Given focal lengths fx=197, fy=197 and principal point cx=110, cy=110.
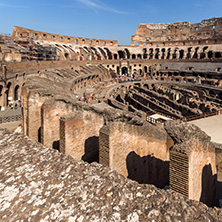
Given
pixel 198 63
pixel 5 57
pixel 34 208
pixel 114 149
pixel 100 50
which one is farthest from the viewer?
pixel 100 50

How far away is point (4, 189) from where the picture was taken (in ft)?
8.80

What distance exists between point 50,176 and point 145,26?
6863cm

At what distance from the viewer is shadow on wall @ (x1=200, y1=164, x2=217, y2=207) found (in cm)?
593

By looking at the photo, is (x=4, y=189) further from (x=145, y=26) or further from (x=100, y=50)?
(x=145, y=26)

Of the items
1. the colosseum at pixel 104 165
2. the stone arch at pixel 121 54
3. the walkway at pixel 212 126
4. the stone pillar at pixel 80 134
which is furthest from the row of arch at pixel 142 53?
the stone pillar at pixel 80 134

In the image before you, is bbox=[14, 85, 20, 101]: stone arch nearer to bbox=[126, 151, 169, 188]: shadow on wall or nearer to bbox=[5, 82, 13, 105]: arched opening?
bbox=[5, 82, 13, 105]: arched opening

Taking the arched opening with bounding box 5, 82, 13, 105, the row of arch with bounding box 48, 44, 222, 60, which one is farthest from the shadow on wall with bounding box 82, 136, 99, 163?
the row of arch with bounding box 48, 44, 222, 60

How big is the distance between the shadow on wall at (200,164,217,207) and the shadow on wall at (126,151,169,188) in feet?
6.15

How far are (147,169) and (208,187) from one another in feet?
6.79

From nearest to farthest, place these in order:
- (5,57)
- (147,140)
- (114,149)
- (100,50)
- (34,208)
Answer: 1. (34,208)
2. (114,149)
3. (147,140)
4. (5,57)
5. (100,50)

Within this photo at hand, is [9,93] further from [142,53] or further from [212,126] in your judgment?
[142,53]

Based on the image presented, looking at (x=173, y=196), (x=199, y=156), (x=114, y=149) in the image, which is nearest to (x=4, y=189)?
(x=173, y=196)

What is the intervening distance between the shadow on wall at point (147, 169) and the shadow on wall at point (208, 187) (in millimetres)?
1873

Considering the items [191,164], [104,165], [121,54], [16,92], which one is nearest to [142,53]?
[121,54]
